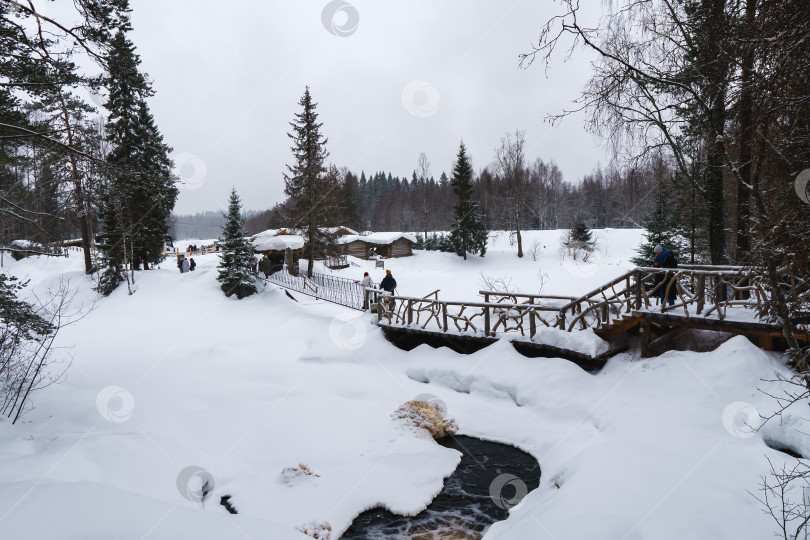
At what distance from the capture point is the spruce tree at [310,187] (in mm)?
26344

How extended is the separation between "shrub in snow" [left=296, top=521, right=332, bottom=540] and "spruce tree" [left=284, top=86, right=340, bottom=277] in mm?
19534

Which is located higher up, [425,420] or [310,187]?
[310,187]

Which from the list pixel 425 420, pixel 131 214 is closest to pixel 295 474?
pixel 425 420

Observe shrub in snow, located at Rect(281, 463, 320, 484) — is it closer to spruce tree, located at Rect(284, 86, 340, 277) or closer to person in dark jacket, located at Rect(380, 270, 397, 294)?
person in dark jacket, located at Rect(380, 270, 397, 294)

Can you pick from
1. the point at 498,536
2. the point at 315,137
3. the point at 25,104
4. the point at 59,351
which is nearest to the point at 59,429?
the point at 25,104

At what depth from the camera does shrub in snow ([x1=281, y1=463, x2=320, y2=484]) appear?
21.9 feet

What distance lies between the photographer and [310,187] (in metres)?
26.3

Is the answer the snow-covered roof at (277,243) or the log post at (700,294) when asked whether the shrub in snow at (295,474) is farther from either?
the snow-covered roof at (277,243)

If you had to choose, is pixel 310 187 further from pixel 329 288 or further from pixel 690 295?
pixel 690 295

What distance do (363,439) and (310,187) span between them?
20865 millimetres

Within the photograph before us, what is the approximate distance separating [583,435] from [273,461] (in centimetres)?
569

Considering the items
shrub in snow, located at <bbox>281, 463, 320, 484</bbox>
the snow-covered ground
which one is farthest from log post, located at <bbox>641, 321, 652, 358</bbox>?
shrub in snow, located at <bbox>281, 463, 320, 484</bbox>

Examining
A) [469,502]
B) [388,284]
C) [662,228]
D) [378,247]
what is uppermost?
[662,228]

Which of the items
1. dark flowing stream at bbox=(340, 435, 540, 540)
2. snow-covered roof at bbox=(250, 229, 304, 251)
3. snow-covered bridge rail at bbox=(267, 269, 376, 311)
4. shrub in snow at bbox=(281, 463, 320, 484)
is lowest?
dark flowing stream at bbox=(340, 435, 540, 540)
